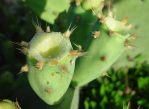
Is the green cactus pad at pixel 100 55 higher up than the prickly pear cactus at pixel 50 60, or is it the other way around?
the prickly pear cactus at pixel 50 60

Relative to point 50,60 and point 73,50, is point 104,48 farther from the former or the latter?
point 50,60

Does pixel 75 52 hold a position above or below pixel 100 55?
above

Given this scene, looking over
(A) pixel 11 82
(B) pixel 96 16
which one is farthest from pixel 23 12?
(B) pixel 96 16

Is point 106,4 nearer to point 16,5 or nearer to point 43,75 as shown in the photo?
point 43,75

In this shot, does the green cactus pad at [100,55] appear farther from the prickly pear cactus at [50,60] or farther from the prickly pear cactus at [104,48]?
the prickly pear cactus at [50,60]

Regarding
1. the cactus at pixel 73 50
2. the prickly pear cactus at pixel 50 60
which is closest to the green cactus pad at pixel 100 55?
the cactus at pixel 73 50

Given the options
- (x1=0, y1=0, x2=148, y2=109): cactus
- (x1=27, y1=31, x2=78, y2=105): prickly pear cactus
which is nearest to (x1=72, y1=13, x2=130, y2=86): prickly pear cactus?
(x1=0, y1=0, x2=148, y2=109): cactus

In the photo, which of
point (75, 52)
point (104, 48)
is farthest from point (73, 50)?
point (104, 48)

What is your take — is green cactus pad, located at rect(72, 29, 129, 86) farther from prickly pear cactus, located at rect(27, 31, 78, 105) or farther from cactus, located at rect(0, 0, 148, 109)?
prickly pear cactus, located at rect(27, 31, 78, 105)
